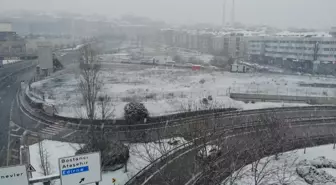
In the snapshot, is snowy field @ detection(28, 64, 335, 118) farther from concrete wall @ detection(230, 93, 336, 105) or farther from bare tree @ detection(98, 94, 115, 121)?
concrete wall @ detection(230, 93, 336, 105)

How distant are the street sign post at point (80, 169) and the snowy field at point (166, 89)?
30.8 ft

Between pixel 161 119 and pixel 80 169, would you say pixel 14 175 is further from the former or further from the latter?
pixel 161 119

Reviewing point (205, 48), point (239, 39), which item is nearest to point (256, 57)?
point (239, 39)

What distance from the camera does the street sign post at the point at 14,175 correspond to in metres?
4.50

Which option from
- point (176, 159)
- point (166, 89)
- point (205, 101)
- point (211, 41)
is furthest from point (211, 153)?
point (211, 41)

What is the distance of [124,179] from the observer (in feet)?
30.1

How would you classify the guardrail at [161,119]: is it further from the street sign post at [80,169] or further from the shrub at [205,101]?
the street sign post at [80,169]

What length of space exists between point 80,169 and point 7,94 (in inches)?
744

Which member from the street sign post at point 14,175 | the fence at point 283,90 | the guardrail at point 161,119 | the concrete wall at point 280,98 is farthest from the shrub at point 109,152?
the fence at point 283,90

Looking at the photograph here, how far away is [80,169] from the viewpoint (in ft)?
16.4

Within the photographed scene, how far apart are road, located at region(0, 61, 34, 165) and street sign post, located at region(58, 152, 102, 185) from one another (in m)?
7.27

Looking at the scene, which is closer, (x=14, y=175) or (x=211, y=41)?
(x=14, y=175)

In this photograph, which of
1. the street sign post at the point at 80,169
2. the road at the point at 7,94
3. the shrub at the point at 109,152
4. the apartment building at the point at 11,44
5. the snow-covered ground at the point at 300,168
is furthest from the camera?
the apartment building at the point at 11,44

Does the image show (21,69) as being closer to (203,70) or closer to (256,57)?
(203,70)
